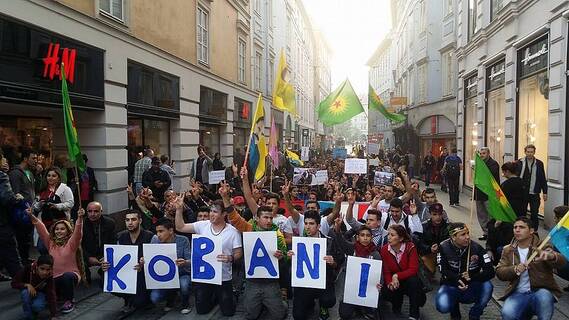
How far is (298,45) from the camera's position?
156ft

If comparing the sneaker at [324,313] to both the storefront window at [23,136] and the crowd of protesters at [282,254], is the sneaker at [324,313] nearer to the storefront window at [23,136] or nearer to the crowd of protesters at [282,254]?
the crowd of protesters at [282,254]

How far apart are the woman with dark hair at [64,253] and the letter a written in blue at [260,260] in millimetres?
2243

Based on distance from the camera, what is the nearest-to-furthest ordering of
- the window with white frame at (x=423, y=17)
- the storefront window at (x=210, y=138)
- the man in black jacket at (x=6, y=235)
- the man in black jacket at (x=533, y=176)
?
the man in black jacket at (x=6, y=235)
the man in black jacket at (x=533, y=176)
the storefront window at (x=210, y=138)
the window with white frame at (x=423, y=17)

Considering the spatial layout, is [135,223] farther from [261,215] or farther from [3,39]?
[3,39]

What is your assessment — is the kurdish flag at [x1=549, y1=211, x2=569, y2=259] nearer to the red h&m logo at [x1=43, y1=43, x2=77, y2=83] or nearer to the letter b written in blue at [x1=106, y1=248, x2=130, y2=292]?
the letter b written in blue at [x1=106, y1=248, x2=130, y2=292]

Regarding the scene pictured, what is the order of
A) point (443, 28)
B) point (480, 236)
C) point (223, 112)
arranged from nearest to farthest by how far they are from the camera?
point (480, 236)
point (223, 112)
point (443, 28)

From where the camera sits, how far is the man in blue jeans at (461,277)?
5.80m

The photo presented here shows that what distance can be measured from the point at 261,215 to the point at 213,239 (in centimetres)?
71

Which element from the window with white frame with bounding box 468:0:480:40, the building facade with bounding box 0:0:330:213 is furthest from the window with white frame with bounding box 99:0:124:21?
the window with white frame with bounding box 468:0:480:40

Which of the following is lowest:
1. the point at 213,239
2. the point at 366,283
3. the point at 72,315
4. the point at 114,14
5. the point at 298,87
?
the point at 72,315

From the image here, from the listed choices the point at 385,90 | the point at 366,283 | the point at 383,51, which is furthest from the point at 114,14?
the point at 383,51

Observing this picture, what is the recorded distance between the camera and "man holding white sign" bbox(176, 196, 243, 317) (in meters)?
6.34

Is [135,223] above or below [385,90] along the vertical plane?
below

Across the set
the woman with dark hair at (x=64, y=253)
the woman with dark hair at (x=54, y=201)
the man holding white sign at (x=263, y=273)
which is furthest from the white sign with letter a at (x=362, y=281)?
the woman with dark hair at (x=54, y=201)
